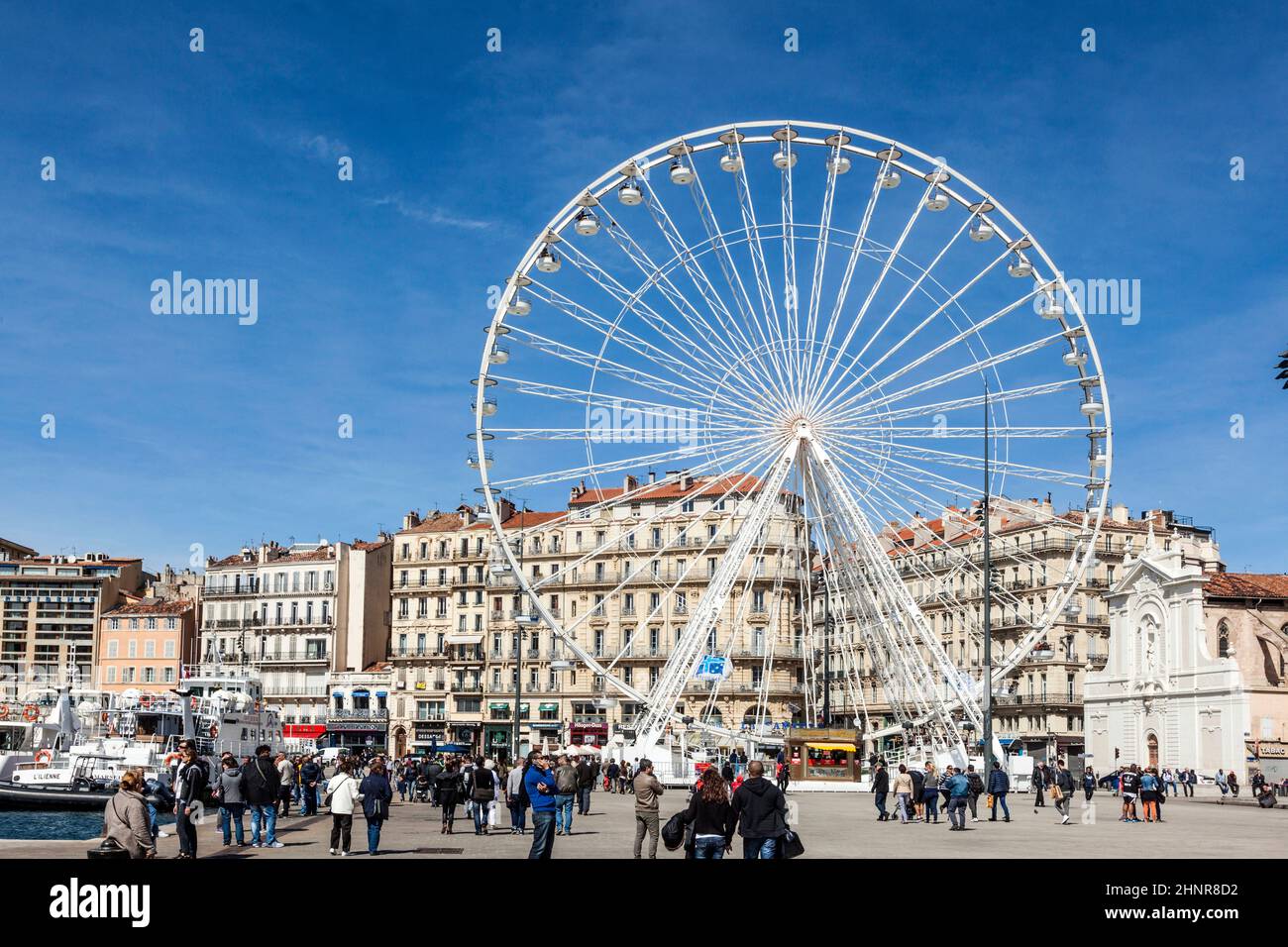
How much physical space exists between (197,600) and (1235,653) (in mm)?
74910

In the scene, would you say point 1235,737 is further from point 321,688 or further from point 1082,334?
point 321,688

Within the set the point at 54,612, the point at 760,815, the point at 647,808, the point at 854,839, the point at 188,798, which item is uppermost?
the point at 54,612

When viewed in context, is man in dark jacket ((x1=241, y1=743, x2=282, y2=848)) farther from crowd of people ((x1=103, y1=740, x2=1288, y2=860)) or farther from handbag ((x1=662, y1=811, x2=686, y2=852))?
handbag ((x1=662, y1=811, x2=686, y2=852))

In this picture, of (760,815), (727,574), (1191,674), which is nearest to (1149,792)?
(727,574)

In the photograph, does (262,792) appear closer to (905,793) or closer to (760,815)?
(760,815)

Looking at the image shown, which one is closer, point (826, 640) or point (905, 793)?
point (905, 793)

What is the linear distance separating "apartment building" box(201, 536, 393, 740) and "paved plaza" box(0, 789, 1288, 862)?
219 ft

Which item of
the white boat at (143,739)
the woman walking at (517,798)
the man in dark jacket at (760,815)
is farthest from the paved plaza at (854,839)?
the white boat at (143,739)

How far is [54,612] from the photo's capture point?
11619 cm

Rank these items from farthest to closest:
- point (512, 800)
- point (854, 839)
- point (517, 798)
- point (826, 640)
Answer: point (826, 640) → point (854, 839) → point (512, 800) → point (517, 798)

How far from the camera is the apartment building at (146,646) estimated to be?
111125 millimetres

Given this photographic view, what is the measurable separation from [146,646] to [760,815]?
104m

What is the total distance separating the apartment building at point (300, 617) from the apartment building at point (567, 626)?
11.7 feet
